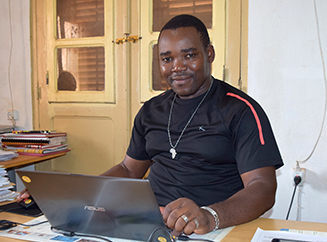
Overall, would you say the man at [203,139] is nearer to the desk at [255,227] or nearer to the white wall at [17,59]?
the desk at [255,227]

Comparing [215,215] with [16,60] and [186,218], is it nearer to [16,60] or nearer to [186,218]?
[186,218]

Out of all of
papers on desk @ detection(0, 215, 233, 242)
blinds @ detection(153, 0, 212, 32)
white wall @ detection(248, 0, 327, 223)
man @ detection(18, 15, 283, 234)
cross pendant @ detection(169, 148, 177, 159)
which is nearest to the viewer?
papers on desk @ detection(0, 215, 233, 242)

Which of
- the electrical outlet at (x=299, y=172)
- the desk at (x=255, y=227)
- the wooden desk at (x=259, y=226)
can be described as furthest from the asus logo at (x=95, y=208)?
the electrical outlet at (x=299, y=172)

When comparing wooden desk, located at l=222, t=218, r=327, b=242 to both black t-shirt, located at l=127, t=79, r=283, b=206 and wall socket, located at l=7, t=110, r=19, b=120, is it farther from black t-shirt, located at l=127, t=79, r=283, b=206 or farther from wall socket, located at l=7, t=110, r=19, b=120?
wall socket, located at l=7, t=110, r=19, b=120

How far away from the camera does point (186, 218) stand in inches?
35.0

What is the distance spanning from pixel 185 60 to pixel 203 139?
0.34 metres

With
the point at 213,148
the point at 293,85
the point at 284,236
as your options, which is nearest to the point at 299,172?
the point at 293,85

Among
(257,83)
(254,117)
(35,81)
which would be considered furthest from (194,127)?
(35,81)

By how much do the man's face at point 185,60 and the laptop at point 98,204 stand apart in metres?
0.71

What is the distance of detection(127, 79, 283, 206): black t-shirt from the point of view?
1.23 meters

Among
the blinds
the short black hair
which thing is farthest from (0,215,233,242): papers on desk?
the blinds

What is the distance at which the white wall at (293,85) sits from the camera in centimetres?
207

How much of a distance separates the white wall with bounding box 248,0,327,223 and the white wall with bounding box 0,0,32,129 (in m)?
1.92

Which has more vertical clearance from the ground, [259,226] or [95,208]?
[95,208]
